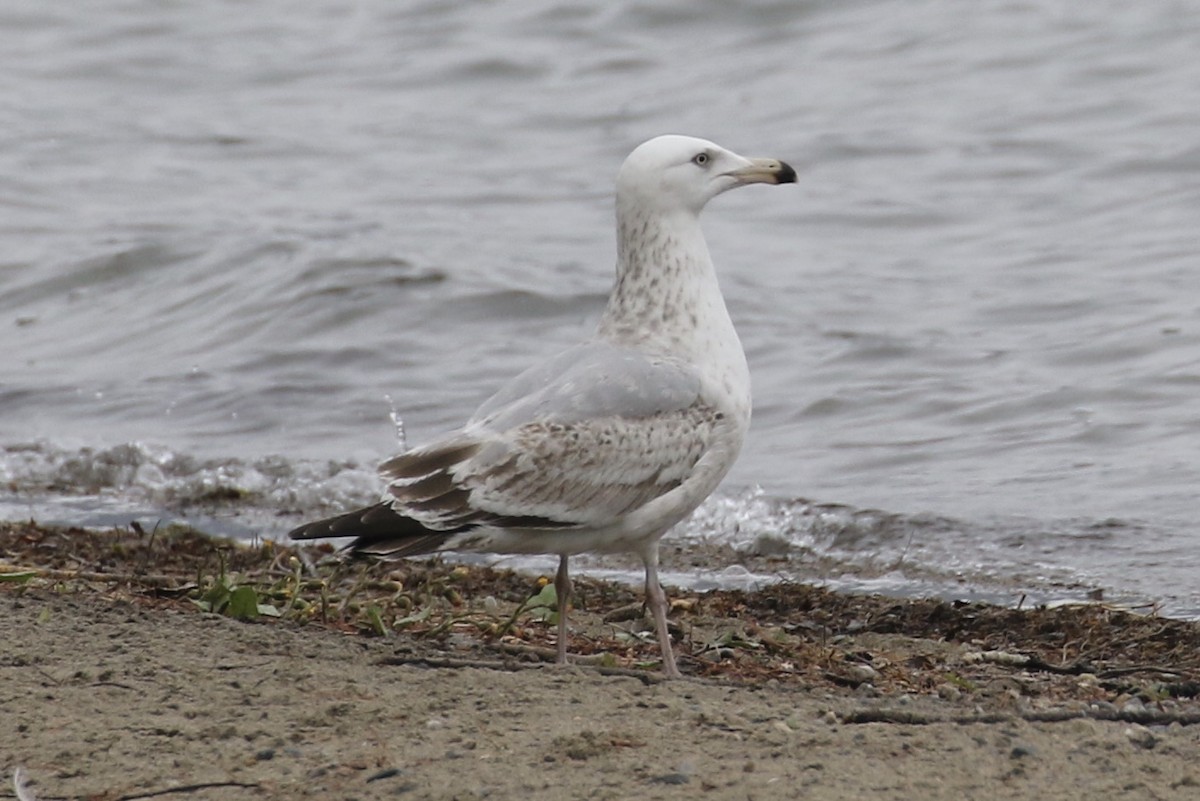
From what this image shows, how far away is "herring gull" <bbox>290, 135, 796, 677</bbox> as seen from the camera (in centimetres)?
534

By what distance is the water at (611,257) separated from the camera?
8.85 metres

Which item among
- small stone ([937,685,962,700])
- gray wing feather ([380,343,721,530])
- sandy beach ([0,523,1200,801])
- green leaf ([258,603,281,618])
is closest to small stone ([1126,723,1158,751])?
sandy beach ([0,523,1200,801])

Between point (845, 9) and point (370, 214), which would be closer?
point (370, 214)

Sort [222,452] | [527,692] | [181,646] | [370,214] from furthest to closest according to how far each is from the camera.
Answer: [370,214] < [222,452] < [181,646] < [527,692]

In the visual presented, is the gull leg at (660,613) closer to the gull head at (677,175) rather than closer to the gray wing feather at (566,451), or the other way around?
the gray wing feather at (566,451)

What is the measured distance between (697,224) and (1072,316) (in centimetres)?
563

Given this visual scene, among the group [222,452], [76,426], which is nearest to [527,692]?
[222,452]

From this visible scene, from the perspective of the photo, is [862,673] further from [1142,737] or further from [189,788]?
[189,788]

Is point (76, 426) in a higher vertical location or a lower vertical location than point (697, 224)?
lower

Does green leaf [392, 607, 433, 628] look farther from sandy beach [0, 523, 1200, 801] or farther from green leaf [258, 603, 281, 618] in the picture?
green leaf [258, 603, 281, 618]

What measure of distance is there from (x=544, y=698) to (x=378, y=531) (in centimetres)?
83

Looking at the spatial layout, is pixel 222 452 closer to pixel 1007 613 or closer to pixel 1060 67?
pixel 1007 613

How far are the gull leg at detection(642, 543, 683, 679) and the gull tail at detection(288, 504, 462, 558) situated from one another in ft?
2.24

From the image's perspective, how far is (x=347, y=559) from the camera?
18.2 ft
